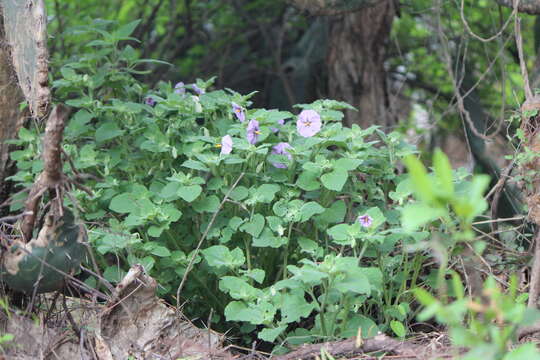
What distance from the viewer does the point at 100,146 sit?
8.14 ft

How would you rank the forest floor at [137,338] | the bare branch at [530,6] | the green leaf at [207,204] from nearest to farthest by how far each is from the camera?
the forest floor at [137,338]
the green leaf at [207,204]
the bare branch at [530,6]

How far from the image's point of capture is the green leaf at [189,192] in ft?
6.66

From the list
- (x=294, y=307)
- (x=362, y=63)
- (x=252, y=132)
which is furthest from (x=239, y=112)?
(x=362, y=63)

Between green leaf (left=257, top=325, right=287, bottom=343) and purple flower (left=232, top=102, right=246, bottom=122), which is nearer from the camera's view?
green leaf (left=257, top=325, right=287, bottom=343)

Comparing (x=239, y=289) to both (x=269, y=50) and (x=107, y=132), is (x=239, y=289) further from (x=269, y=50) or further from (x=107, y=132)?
(x=269, y=50)

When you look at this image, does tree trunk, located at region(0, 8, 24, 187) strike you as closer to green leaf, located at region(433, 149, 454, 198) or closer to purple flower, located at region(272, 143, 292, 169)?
purple flower, located at region(272, 143, 292, 169)

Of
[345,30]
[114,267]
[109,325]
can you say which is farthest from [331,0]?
[109,325]

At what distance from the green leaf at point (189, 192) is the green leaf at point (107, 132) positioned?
1.22ft

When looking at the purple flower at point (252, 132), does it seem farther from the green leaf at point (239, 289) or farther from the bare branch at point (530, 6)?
the bare branch at point (530, 6)

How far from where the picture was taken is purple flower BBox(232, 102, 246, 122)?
2.24 m

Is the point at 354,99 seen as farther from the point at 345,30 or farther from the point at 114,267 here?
the point at 114,267

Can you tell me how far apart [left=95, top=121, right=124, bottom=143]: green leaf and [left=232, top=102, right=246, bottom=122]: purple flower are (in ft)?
1.24

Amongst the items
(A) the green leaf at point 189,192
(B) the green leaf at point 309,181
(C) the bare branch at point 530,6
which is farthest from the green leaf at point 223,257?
(C) the bare branch at point 530,6

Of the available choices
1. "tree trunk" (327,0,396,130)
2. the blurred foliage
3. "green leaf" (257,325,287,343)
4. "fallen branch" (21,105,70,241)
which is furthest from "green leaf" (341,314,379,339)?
the blurred foliage
